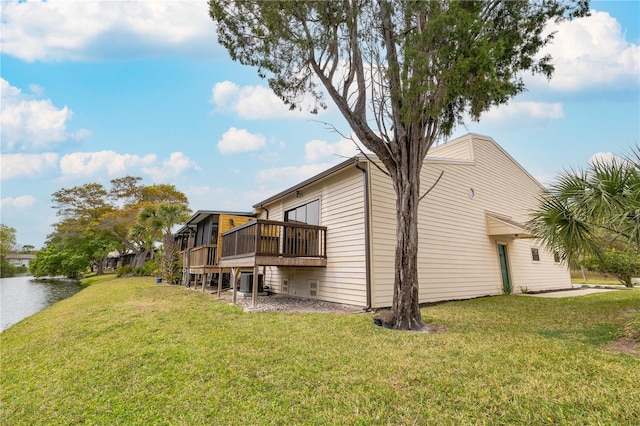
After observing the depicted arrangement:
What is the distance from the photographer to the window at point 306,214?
977 centimetres

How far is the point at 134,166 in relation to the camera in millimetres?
28422

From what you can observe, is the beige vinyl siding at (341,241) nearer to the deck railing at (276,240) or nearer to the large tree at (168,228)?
the deck railing at (276,240)

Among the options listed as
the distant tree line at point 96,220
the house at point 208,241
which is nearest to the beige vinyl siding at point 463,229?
the house at point 208,241

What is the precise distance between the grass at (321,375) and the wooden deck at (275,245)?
2200mm

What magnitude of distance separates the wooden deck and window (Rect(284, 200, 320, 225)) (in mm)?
899

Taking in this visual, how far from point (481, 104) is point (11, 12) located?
12.1 metres

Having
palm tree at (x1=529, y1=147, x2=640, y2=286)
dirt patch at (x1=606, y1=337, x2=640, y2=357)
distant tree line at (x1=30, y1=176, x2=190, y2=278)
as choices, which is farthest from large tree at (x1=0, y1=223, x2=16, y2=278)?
dirt patch at (x1=606, y1=337, x2=640, y2=357)

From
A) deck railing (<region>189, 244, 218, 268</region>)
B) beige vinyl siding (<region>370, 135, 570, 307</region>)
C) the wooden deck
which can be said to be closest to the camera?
the wooden deck

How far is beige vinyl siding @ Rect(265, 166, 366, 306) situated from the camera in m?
7.77

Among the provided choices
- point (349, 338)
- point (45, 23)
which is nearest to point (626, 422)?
point (349, 338)

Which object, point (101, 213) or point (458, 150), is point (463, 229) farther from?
point (101, 213)

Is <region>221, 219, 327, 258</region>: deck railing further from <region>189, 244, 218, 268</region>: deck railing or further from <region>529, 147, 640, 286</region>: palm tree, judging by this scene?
<region>529, 147, 640, 286</region>: palm tree

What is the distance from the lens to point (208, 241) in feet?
46.0

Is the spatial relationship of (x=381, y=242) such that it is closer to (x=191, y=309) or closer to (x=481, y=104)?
(x=481, y=104)
